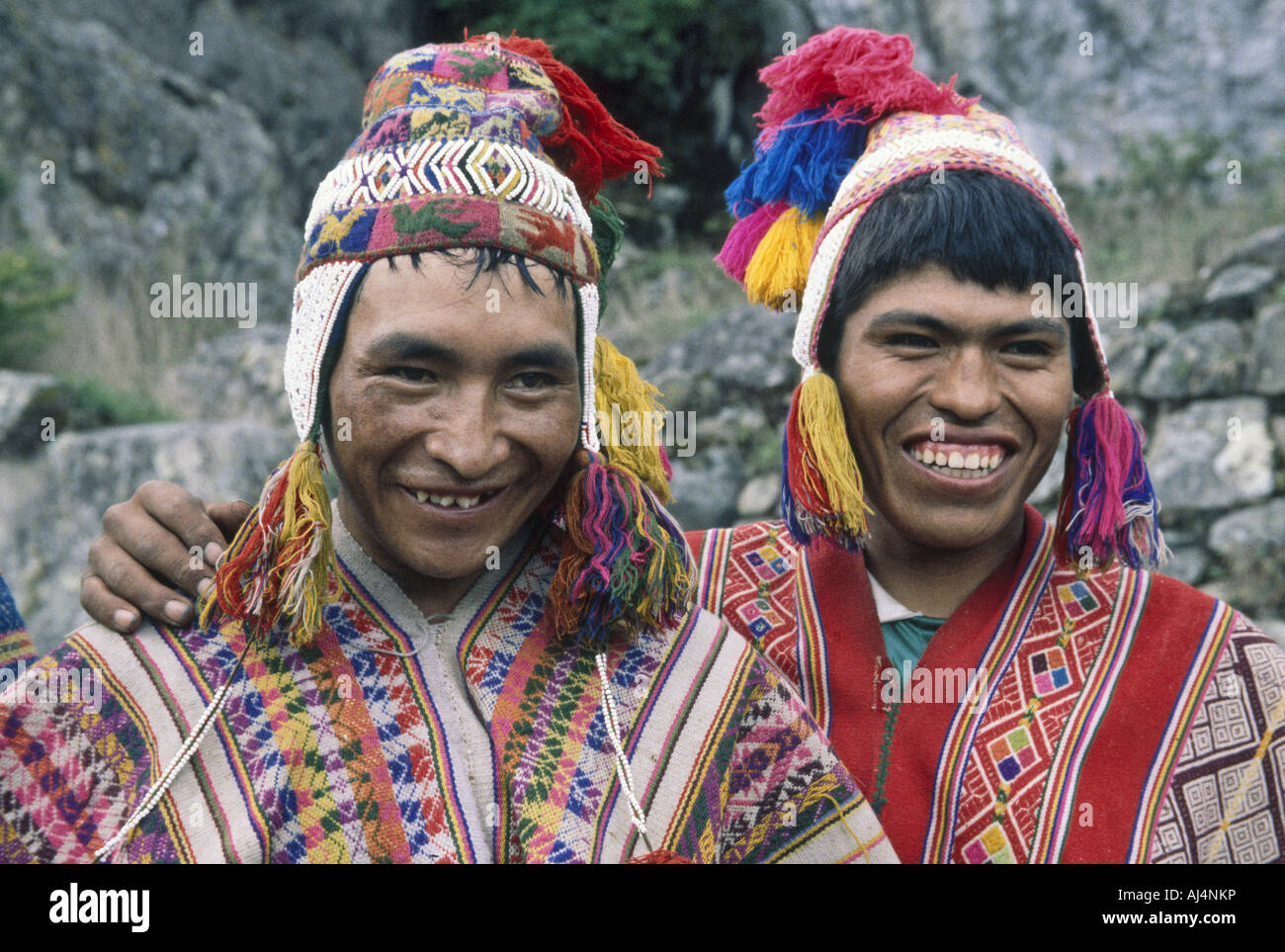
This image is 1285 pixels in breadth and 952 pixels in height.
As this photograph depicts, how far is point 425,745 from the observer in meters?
2.07

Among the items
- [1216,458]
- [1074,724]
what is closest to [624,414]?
[1074,724]

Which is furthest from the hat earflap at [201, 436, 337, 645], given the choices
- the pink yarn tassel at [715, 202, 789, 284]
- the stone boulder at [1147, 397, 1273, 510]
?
the stone boulder at [1147, 397, 1273, 510]

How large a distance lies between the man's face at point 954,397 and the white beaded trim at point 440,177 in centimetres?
69

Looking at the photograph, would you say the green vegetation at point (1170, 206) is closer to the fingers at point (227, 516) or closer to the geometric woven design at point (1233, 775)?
the geometric woven design at point (1233, 775)

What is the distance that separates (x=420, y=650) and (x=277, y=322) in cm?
660

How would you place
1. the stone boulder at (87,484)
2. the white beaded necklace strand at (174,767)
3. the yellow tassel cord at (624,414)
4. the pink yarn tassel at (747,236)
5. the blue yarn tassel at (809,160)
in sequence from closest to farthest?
the white beaded necklace strand at (174,767)
the yellow tassel cord at (624,414)
the blue yarn tassel at (809,160)
the pink yarn tassel at (747,236)
the stone boulder at (87,484)

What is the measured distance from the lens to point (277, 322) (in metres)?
8.30

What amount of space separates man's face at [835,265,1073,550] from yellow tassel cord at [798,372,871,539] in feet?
0.13

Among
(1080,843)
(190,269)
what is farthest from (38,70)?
(1080,843)

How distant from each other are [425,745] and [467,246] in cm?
81

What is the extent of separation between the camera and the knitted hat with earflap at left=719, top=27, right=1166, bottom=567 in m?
2.48

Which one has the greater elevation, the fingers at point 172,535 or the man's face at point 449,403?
the man's face at point 449,403

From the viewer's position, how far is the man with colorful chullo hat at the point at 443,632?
1.96 m

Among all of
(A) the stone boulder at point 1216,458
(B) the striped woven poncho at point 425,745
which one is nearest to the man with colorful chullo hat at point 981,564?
(B) the striped woven poncho at point 425,745
